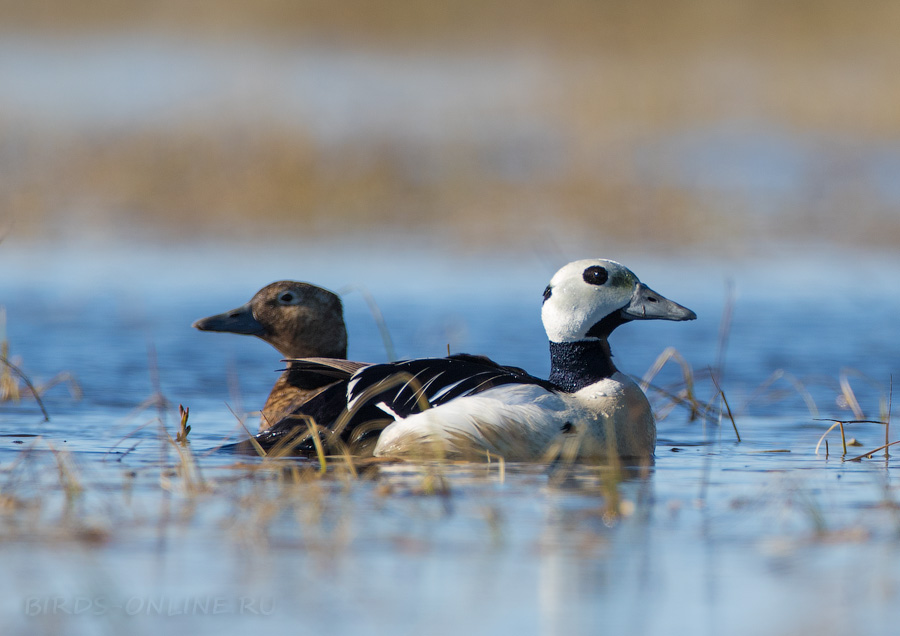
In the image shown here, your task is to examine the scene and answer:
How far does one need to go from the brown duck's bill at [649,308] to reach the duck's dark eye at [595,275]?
0.55 ft

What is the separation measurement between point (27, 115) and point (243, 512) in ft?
60.3

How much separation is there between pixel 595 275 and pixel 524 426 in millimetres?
900

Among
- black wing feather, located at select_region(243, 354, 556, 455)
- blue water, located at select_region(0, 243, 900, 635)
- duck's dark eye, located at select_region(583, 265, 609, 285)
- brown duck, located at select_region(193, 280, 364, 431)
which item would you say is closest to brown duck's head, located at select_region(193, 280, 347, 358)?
brown duck, located at select_region(193, 280, 364, 431)

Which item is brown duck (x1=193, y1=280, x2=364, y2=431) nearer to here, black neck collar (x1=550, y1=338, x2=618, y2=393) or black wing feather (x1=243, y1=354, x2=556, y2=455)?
black wing feather (x1=243, y1=354, x2=556, y2=455)

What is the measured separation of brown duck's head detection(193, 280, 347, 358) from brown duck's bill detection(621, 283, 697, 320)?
5.89ft

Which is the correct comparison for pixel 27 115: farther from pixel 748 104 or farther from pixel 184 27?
pixel 184 27

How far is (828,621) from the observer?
3.81m

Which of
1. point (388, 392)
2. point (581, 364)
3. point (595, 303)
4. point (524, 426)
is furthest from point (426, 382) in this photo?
point (595, 303)

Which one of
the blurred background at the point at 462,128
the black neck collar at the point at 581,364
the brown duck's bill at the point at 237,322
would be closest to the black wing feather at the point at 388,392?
the black neck collar at the point at 581,364

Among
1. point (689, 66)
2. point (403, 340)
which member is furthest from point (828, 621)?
point (689, 66)

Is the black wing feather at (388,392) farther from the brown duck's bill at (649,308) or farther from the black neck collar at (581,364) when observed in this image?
the brown duck's bill at (649,308)

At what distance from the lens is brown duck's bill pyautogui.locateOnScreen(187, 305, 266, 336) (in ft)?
25.2

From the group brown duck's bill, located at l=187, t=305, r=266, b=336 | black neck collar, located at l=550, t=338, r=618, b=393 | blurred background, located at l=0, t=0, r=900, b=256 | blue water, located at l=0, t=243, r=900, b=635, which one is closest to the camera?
blue water, located at l=0, t=243, r=900, b=635

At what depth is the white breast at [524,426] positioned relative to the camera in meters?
6.15
